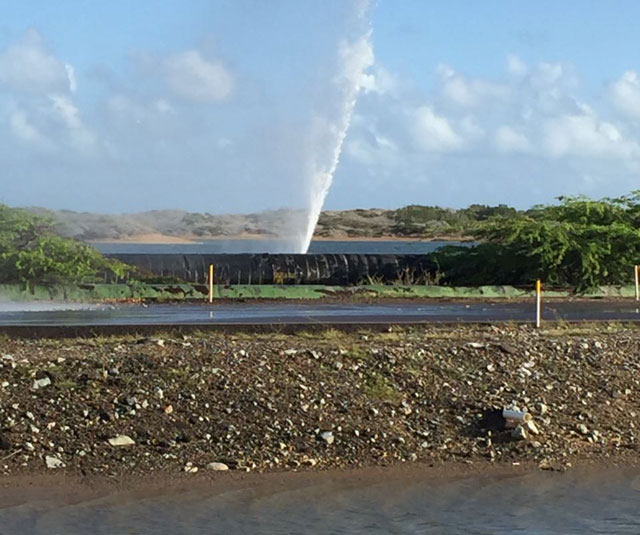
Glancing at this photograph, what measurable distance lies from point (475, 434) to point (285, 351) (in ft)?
10.2

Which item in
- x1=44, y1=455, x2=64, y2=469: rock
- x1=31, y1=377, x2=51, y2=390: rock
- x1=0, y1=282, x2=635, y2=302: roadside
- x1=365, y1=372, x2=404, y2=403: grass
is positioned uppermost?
x1=0, y1=282, x2=635, y2=302: roadside

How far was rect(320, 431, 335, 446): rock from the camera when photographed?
12.2 meters

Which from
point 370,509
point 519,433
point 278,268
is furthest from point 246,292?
point 370,509

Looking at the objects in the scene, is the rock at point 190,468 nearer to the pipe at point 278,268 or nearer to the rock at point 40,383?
the rock at point 40,383

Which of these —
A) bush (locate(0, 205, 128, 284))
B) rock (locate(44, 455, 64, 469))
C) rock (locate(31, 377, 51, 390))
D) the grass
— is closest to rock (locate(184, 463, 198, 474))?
rock (locate(44, 455, 64, 469))

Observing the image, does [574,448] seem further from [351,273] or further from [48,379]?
[351,273]

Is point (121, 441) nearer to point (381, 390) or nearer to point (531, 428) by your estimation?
point (381, 390)

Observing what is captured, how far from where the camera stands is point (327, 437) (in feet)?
40.2

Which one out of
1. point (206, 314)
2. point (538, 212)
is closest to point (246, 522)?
point (206, 314)

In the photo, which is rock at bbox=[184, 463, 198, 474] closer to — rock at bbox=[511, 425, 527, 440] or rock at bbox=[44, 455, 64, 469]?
rock at bbox=[44, 455, 64, 469]

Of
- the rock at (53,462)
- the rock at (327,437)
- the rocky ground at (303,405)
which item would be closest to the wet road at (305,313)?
the rocky ground at (303,405)

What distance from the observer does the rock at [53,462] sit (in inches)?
447

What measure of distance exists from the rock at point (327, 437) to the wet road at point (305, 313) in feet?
27.8

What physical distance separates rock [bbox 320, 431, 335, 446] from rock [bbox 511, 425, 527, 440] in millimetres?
1990
